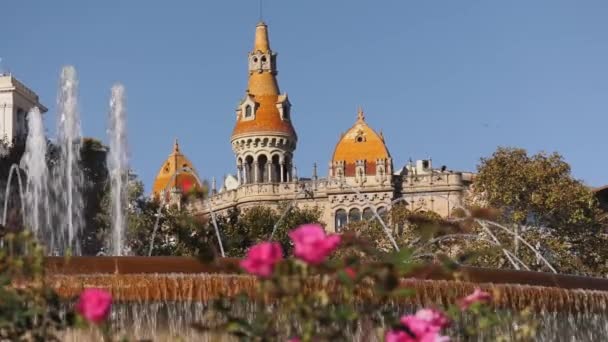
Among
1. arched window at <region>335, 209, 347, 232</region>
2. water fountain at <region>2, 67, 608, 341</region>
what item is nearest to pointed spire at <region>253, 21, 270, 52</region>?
arched window at <region>335, 209, 347, 232</region>

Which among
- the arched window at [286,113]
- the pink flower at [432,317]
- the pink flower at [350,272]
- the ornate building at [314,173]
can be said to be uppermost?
the arched window at [286,113]

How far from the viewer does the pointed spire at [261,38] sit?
92.9m

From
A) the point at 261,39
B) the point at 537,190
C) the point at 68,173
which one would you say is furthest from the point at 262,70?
the point at 537,190

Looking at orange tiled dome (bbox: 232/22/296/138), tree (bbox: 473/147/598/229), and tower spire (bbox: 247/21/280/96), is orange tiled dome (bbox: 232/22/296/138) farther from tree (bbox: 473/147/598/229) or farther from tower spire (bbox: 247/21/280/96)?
tree (bbox: 473/147/598/229)

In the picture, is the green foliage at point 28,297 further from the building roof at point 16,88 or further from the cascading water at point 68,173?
the building roof at point 16,88

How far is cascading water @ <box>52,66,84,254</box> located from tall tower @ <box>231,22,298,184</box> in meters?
30.7

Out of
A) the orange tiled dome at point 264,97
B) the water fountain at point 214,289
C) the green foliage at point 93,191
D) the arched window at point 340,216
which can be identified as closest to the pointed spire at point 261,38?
the orange tiled dome at point 264,97

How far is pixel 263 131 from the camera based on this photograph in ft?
289

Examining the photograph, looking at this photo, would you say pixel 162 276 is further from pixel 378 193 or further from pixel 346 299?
pixel 378 193

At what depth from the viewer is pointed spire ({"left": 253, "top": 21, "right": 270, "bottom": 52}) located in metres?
92.9

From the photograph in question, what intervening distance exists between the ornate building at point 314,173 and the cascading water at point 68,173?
27.7 metres

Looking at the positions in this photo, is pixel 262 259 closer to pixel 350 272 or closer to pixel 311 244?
pixel 311 244

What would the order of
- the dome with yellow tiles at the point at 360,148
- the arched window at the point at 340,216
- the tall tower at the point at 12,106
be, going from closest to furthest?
the arched window at the point at 340,216
the dome with yellow tiles at the point at 360,148
the tall tower at the point at 12,106

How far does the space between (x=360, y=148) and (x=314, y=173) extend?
382cm
